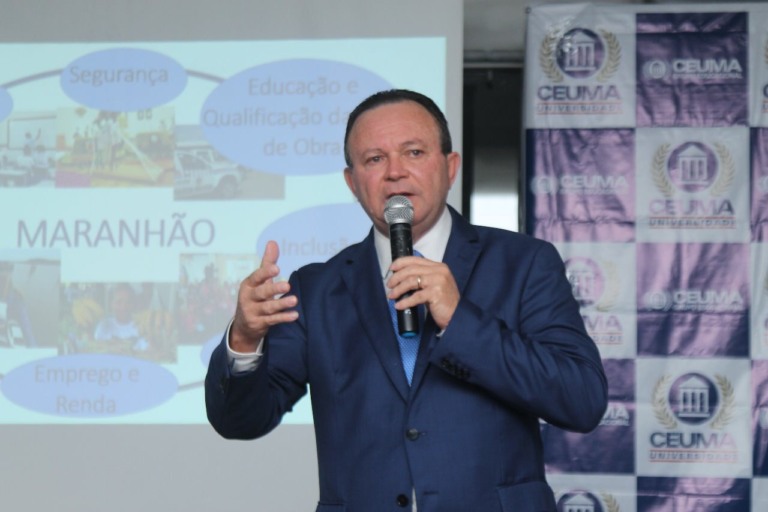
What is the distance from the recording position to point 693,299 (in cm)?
437

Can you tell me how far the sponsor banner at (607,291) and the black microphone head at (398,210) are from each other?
2.64 metres

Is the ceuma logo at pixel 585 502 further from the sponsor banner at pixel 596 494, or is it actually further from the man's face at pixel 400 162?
the man's face at pixel 400 162

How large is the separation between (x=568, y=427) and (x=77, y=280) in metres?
3.03

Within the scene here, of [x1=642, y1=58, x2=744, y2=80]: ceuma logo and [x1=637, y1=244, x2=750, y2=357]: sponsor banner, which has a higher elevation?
[x1=642, y1=58, x2=744, y2=80]: ceuma logo

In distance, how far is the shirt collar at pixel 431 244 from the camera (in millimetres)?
1946

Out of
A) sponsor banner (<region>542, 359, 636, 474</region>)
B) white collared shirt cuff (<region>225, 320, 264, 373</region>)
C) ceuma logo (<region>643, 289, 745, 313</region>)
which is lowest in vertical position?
sponsor banner (<region>542, 359, 636, 474</region>)

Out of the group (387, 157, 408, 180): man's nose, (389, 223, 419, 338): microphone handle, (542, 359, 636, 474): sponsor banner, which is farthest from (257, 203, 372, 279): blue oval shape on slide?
(389, 223, 419, 338): microphone handle

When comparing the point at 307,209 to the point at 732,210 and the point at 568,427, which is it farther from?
the point at 568,427

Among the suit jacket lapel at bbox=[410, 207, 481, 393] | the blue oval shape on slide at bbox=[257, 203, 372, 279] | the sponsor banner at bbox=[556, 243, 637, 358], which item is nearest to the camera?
the suit jacket lapel at bbox=[410, 207, 481, 393]

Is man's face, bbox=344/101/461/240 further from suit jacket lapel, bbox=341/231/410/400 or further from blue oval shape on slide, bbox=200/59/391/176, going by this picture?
blue oval shape on slide, bbox=200/59/391/176

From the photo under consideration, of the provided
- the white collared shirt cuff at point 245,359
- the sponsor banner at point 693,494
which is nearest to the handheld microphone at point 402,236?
the white collared shirt cuff at point 245,359

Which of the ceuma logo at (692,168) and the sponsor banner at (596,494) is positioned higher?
the ceuma logo at (692,168)

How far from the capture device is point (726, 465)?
4.29m

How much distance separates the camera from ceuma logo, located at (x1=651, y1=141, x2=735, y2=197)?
4.39 meters
